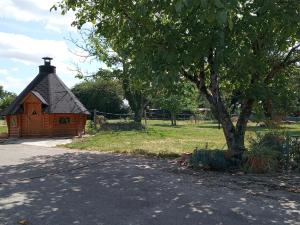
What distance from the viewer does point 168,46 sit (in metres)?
10.6

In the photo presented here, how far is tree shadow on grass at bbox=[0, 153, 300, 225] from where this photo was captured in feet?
23.0

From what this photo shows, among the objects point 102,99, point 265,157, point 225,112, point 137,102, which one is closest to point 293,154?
point 265,157

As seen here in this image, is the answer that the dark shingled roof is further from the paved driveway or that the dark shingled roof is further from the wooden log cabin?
the paved driveway

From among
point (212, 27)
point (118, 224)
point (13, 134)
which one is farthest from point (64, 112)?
point (118, 224)

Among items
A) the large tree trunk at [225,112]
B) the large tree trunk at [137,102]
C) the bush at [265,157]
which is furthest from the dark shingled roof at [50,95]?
the bush at [265,157]

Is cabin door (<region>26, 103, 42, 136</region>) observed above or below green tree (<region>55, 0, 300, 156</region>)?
below

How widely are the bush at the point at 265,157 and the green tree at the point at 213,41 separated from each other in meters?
0.51

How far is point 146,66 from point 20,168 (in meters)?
4.96

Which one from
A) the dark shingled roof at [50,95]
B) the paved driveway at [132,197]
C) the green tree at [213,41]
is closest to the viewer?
the paved driveway at [132,197]

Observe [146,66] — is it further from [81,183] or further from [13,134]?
[13,134]

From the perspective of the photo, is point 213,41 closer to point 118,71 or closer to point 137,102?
point 118,71

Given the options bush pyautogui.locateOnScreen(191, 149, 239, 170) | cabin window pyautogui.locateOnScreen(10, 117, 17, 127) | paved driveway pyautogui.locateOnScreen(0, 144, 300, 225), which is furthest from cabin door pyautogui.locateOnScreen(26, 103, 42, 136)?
bush pyautogui.locateOnScreen(191, 149, 239, 170)

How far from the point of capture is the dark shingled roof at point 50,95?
80.0ft

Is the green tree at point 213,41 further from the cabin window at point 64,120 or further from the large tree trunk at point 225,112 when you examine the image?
the cabin window at point 64,120
